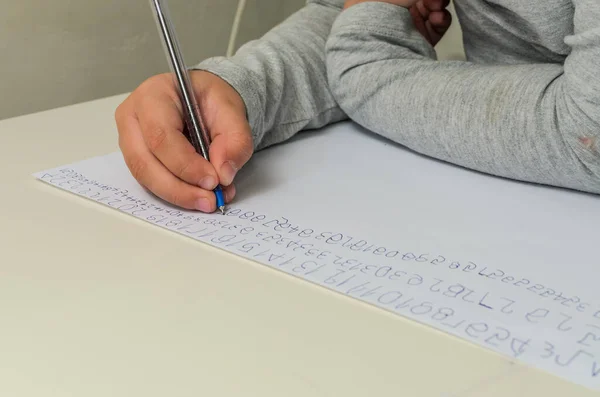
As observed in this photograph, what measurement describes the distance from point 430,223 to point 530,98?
130mm

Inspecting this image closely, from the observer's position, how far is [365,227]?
41cm

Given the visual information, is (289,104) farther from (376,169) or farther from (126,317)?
(126,317)

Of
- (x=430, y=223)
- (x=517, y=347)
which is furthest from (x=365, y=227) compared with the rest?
(x=517, y=347)

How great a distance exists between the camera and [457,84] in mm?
510

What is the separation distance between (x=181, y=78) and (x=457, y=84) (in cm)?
21

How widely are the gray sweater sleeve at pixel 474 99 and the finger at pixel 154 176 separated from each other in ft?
0.61

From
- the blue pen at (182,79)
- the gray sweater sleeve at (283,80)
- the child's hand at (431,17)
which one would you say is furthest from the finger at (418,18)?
the blue pen at (182,79)

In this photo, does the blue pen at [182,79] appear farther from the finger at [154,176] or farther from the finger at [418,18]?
the finger at [418,18]

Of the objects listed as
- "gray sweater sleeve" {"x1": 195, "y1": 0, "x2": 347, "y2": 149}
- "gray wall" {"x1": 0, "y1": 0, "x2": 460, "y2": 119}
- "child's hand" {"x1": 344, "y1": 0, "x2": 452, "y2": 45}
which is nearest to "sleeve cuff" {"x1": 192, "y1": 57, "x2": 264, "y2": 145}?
"gray sweater sleeve" {"x1": 195, "y1": 0, "x2": 347, "y2": 149}

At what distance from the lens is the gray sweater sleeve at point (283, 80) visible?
Result: 1.81 ft

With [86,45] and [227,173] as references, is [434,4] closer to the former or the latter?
[227,173]

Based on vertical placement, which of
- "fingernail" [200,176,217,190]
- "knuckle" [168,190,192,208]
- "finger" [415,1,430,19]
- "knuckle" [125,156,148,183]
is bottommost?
"knuckle" [168,190,192,208]

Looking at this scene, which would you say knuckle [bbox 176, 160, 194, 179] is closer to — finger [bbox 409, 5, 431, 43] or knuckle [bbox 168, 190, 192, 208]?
knuckle [bbox 168, 190, 192, 208]

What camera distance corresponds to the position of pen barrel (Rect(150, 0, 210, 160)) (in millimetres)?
488
